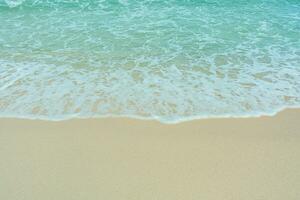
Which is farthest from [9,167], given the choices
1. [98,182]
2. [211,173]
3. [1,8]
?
[1,8]

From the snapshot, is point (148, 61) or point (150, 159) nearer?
point (150, 159)

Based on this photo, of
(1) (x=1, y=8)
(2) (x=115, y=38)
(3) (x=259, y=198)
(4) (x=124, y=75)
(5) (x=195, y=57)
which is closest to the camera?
(3) (x=259, y=198)

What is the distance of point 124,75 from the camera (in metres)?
5.41

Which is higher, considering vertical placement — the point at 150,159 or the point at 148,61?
the point at 148,61

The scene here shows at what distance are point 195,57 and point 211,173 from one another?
3306 mm

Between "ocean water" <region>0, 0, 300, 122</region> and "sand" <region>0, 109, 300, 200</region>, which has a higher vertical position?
"ocean water" <region>0, 0, 300, 122</region>

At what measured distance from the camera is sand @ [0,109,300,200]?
304cm

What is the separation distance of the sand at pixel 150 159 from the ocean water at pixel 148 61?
0.29 m

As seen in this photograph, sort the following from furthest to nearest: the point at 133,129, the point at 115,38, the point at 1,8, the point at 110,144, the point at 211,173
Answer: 1. the point at 1,8
2. the point at 115,38
3. the point at 133,129
4. the point at 110,144
5. the point at 211,173

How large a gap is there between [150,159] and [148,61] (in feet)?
9.37

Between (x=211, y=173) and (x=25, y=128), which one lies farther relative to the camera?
(x=25, y=128)

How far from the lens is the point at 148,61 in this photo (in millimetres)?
6031

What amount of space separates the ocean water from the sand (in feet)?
0.94

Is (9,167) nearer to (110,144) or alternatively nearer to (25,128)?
(25,128)
